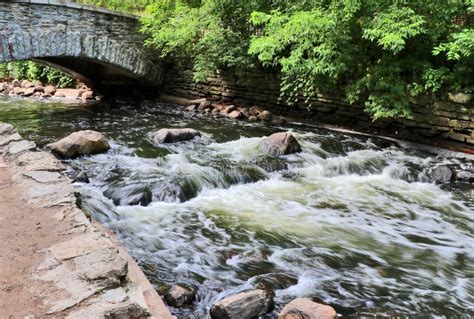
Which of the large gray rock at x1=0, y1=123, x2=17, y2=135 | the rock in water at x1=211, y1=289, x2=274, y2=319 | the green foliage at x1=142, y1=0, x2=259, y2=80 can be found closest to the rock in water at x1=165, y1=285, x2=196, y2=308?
the rock in water at x1=211, y1=289, x2=274, y2=319

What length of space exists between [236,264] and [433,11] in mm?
5413

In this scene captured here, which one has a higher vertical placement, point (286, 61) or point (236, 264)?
point (286, 61)

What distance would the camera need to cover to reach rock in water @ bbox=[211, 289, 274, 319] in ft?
8.76

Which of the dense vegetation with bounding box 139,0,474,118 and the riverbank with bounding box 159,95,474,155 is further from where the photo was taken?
the riverbank with bounding box 159,95,474,155

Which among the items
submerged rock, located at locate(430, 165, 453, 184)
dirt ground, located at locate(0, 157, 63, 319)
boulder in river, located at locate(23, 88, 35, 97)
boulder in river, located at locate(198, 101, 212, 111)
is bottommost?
boulder in river, located at locate(23, 88, 35, 97)

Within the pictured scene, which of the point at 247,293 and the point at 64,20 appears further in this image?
the point at 64,20

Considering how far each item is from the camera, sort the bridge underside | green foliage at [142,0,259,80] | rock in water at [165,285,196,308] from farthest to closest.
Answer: the bridge underside < green foliage at [142,0,259,80] < rock in water at [165,285,196,308]

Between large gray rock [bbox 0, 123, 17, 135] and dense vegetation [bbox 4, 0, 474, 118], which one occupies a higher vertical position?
dense vegetation [bbox 4, 0, 474, 118]

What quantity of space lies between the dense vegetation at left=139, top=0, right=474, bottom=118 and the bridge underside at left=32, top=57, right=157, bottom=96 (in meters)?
3.82

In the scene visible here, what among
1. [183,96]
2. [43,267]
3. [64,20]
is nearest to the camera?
[43,267]

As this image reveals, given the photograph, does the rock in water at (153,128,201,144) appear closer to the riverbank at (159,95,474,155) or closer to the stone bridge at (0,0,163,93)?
the riverbank at (159,95,474,155)

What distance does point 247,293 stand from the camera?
2795mm

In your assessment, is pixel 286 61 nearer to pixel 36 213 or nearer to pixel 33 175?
pixel 33 175

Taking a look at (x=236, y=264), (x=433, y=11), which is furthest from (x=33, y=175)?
(x=433, y=11)
